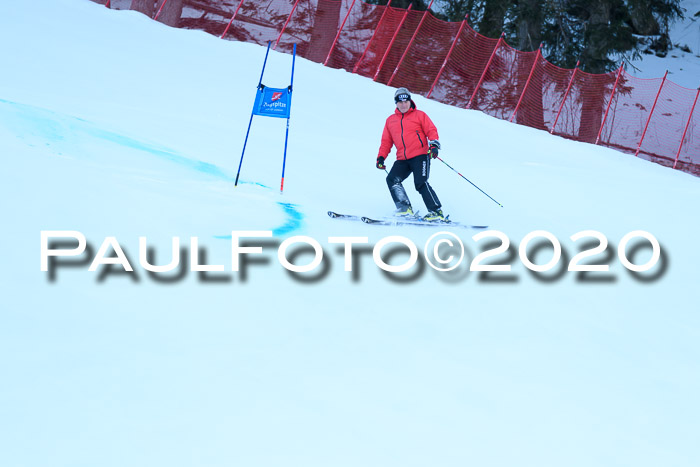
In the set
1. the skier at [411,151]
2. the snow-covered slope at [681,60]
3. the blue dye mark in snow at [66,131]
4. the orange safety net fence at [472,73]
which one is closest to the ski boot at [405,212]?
the skier at [411,151]

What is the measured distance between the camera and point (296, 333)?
368cm

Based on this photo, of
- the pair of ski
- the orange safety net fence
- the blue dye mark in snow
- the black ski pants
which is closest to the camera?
the pair of ski

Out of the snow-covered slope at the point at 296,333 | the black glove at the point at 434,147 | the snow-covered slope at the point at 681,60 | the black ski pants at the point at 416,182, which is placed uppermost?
the snow-covered slope at the point at 681,60

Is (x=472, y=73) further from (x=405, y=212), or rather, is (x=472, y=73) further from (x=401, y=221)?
(x=401, y=221)

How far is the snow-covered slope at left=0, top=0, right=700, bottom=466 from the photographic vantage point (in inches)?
107

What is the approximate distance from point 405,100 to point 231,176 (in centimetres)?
209

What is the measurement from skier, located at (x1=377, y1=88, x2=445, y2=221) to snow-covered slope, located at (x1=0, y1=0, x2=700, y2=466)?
0.40m

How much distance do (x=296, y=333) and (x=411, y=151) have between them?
4.25m

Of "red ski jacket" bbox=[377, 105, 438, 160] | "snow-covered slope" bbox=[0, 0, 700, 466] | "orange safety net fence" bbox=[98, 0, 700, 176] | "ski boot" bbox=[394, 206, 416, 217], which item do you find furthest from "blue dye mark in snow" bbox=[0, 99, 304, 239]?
A: "orange safety net fence" bbox=[98, 0, 700, 176]

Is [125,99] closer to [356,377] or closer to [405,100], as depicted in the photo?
[405,100]

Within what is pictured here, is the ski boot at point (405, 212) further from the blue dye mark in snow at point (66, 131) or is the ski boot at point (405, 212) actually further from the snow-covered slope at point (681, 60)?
the snow-covered slope at point (681, 60)

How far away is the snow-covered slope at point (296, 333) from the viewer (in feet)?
8.94

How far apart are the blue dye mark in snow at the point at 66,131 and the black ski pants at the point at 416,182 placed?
1189 millimetres

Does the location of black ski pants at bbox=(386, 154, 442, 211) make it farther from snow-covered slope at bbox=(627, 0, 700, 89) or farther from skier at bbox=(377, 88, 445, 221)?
snow-covered slope at bbox=(627, 0, 700, 89)
